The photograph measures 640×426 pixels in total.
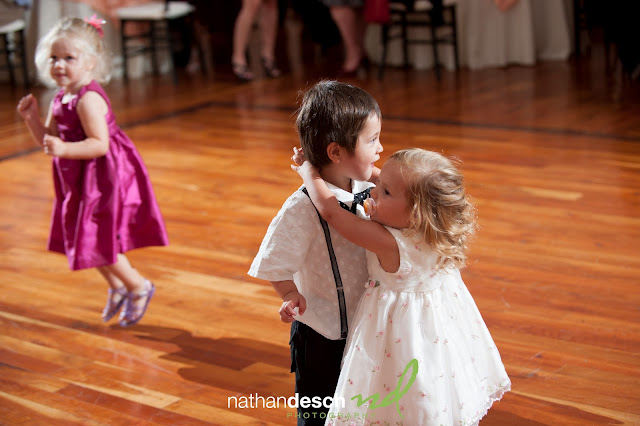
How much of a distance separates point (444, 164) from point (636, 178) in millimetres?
2646

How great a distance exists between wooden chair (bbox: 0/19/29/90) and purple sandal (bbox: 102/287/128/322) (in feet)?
16.6

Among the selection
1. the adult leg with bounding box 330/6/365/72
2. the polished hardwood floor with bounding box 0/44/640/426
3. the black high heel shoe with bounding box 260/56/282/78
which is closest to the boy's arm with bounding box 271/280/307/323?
the polished hardwood floor with bounding box 0/44/640/426

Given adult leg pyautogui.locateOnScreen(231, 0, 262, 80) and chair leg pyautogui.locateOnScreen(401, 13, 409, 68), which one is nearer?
chair leg pyautogui.locateOnScreen(401, 13, 409, 68)

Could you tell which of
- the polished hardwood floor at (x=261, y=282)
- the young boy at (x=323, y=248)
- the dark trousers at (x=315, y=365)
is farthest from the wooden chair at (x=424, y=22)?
the dark trousers at (x=315, y=365)

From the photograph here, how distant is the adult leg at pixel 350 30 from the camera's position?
23.1 feet

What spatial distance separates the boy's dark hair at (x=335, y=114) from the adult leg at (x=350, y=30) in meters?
5.51

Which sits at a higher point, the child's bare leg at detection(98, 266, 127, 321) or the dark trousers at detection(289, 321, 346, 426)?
the dark trousers at detection(289, 321, 346, 426)

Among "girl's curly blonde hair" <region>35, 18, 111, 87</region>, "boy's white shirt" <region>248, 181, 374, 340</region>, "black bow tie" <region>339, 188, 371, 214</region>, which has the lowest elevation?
"boy's white shirt" <region>248, 181, 374, 340</region>

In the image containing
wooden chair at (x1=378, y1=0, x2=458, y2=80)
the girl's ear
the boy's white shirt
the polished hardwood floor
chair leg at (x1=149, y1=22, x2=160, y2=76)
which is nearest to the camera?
the boy's white shirt

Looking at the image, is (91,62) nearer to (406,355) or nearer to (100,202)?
(100,202)

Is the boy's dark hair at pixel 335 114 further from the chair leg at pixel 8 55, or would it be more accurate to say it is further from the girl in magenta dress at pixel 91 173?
the chair leg at pixel 8 55

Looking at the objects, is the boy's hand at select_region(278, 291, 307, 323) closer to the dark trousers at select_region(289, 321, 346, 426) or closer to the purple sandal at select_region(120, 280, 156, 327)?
the dark trousers at select_region(289, 321, 346, 426)

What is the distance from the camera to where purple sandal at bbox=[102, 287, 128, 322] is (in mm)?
2836

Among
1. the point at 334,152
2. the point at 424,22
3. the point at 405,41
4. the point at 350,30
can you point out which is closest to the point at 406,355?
the point at 334,152
